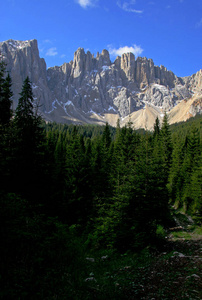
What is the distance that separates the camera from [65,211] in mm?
18344

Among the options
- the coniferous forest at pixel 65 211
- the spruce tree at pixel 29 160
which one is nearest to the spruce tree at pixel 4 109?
the coniferous forest at pixel 65 211

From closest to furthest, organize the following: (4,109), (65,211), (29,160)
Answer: (4,109) < (29,160) < (65,211)

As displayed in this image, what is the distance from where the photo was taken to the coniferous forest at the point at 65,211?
5.34 meters

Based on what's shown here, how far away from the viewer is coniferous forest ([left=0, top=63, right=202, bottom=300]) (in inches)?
210

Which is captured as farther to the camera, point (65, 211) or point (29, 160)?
point (65, 211)

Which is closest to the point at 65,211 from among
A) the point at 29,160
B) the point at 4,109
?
the point at 29,160

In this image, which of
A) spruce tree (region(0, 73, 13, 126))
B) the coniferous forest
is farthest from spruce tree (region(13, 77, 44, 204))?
spruce tree (region(0, 73, 13, 126))

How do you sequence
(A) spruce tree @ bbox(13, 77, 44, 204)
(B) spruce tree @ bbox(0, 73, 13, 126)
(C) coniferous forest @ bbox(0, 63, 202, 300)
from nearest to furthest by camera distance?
(C) coniferous forest @ bbox(0, 63, 202, 300) < (B) spruce tree @ bbox(0, 73, 13, 126) < (A) spruce tree @ bbox(13, 77, 44, 204)

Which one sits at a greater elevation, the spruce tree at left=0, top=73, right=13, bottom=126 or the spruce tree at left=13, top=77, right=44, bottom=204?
the spruce tree at left=0, top=73, right=13, bottom=126

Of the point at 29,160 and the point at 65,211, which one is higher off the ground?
the point at 29,160

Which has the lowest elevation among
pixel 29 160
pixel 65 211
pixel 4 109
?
pixel 65 211

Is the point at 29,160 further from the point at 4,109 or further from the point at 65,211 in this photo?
the point at 65,211

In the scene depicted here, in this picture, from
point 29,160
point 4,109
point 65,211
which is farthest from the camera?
point 65,211

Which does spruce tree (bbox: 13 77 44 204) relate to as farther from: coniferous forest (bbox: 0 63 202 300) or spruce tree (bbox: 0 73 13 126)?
spruce tree (bbox: 0 73 13 126)
